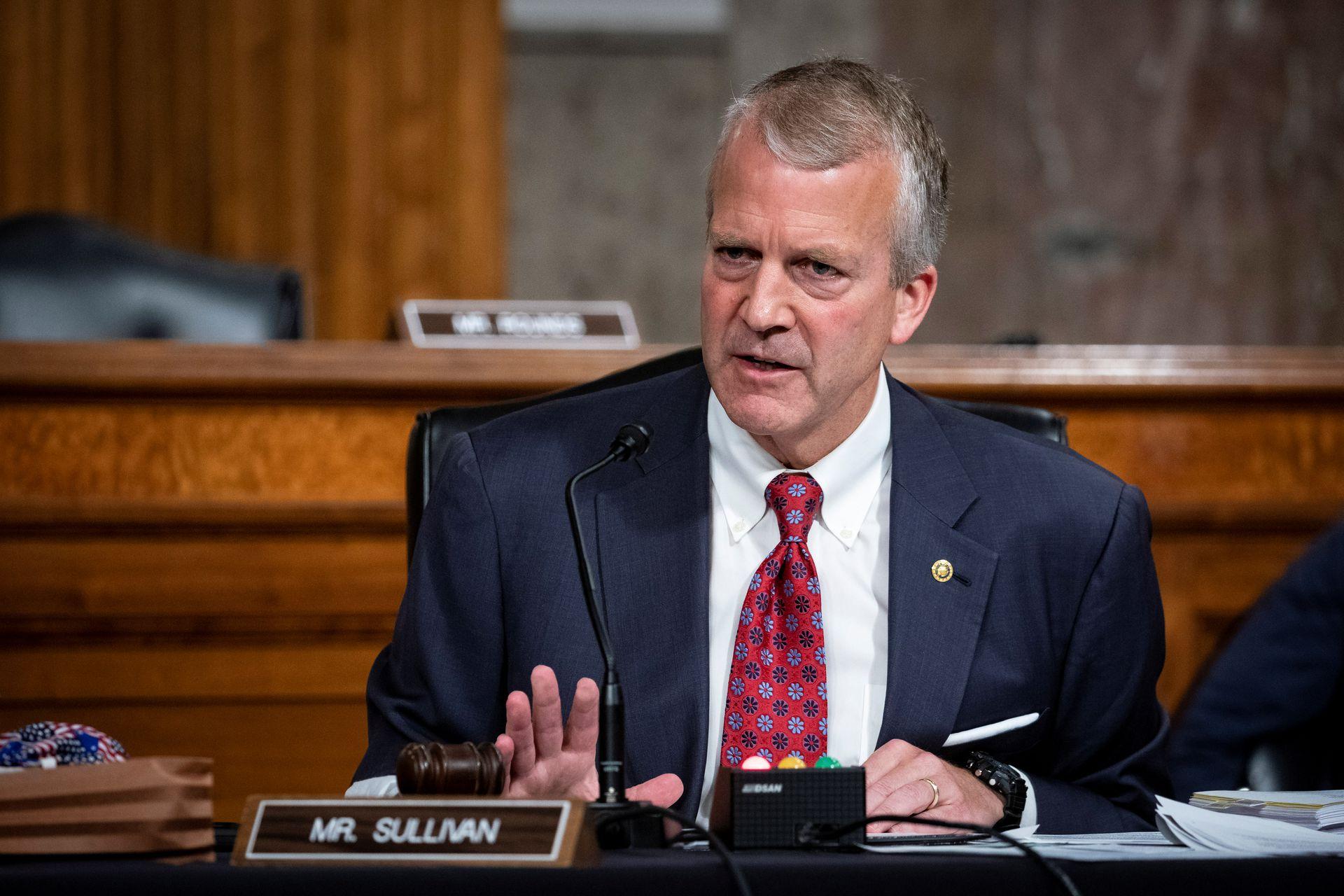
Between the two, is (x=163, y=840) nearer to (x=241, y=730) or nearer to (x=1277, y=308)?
(x=241, y=730)

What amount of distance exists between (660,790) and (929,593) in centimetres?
35

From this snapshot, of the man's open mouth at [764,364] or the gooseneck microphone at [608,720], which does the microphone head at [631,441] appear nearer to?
the gooseneck microphone at [608,720]

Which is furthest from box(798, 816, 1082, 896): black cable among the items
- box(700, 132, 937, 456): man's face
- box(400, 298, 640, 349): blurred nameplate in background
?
box(400, 298, 640, 349): blurred nameplate in background

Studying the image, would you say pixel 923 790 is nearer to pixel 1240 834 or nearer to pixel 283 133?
pixel 1240 834

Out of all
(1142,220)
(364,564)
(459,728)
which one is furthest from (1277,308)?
(459,728)

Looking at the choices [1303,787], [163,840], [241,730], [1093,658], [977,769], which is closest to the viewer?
[163,840]

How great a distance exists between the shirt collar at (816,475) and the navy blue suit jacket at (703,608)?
1.1 inches

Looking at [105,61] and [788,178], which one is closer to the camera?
[788,178]

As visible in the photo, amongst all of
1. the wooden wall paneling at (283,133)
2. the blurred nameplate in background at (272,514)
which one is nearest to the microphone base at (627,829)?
the blurred nameplate in background at (272,514)

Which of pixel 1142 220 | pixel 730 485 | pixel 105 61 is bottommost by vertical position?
pixel 730 485

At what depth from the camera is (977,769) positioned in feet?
4.17

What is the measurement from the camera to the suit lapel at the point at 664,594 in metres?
1.30

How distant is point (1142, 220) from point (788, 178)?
11.6ft

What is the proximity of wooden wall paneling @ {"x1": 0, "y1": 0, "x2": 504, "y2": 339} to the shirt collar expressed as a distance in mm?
2691
